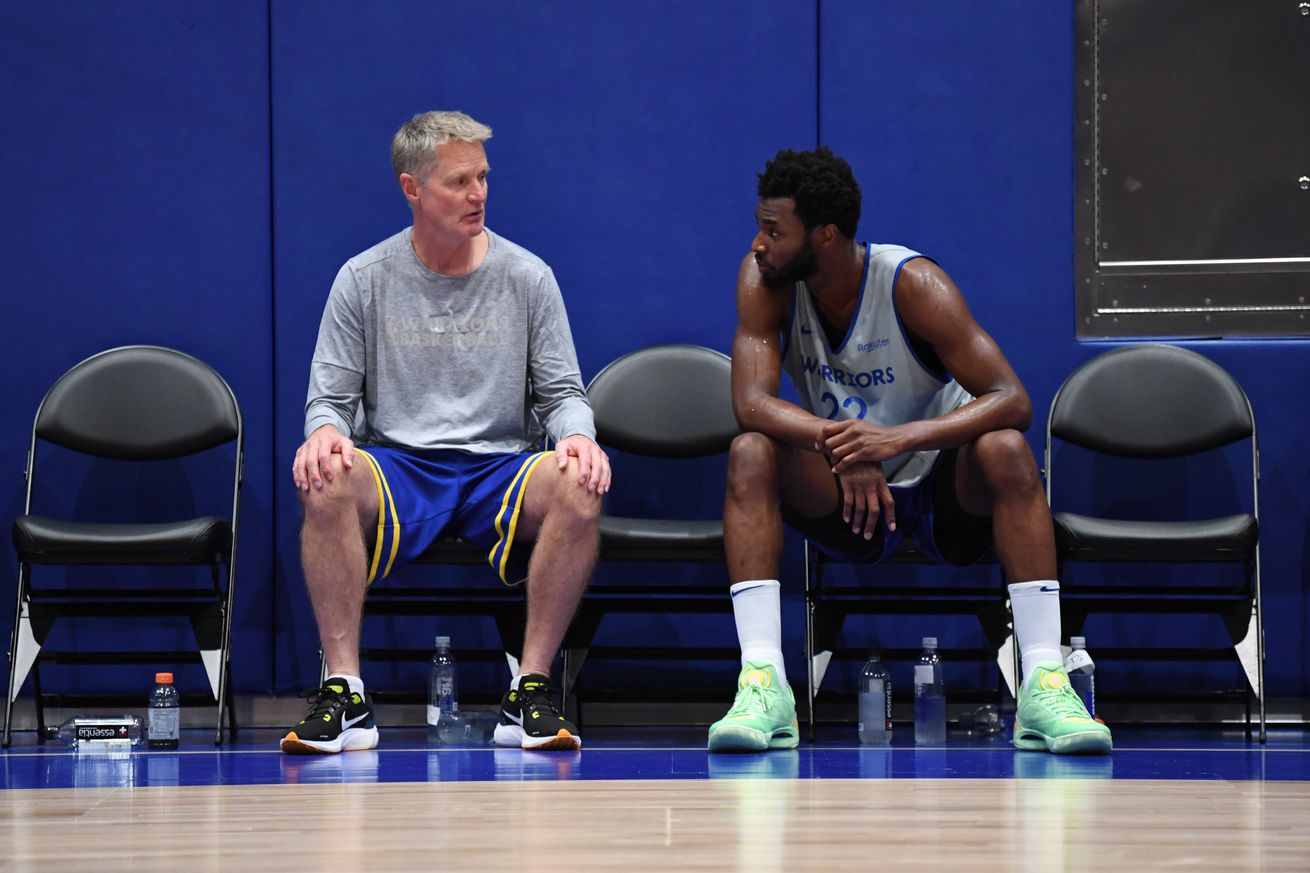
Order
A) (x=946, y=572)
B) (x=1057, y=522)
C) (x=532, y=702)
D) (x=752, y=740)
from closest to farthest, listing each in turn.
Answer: (x=752, y=740), (x=532, y=702), (x=1057, y=522), (x=946, y=572)

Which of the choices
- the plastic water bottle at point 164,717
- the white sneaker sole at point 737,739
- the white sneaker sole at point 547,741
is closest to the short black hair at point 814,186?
the white sneaker sole at point 737,739

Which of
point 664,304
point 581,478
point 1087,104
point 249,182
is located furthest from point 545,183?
point 1087,104

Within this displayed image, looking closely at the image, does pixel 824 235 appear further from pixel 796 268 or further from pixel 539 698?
pixel 539 698

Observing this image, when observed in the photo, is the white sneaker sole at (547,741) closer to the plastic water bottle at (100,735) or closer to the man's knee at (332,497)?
the man's knee at (332,497)

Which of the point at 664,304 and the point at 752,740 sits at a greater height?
the point at 664,304

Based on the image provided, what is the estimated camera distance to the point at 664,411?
4336 millimetres

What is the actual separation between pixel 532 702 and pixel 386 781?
2.35 feet

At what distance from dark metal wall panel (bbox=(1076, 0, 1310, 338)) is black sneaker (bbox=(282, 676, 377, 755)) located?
8.04 feet

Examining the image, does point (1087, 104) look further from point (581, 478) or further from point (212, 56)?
point (212, 56)

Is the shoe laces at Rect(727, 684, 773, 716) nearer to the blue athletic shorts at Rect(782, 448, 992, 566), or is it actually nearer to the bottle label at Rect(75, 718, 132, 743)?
the blue athletic shorts at Rect(782, 448, 992, 566)

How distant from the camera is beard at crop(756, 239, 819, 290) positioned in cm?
349

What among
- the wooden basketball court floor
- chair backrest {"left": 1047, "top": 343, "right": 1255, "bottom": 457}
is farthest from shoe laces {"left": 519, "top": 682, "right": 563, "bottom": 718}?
chair backrest {"left": 1047, "top": 343, "right": 1255, "bottom": 457}

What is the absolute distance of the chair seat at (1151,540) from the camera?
3832 millimetres

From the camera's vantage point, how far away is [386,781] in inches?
105
